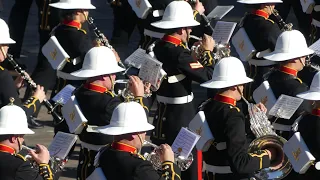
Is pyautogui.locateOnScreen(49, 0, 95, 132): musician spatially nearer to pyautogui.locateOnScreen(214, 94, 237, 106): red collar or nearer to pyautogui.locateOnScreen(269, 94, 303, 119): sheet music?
pyautogui.locateOnScreen(269, 94, 303, 119): sheet music

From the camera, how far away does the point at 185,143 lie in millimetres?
9945

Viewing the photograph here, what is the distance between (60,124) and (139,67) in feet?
3.23

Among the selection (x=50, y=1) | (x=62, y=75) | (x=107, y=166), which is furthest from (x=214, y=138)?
(x=50, y=1)

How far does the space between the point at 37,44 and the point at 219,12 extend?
4.80 m

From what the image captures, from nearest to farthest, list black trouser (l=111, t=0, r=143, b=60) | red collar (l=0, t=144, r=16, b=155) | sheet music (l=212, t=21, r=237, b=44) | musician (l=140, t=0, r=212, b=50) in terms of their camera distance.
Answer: red collar (l=0, t=144, r=16, b=155) < sheet music (l=212, t=21, r=237, b=44) < musician (l=140, t=0, r=212, b=50) < black trouser (l=111, t=0, r=143, b=60)

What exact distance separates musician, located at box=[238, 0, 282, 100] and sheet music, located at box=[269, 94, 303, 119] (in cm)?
176

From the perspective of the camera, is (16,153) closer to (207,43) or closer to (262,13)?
(207,43)

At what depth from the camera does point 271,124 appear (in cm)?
1156

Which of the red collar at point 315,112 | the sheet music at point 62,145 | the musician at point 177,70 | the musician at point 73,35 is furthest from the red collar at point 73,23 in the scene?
the red collar at point 315,112

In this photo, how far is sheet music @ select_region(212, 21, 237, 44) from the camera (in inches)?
501

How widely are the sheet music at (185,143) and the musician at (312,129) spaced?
888mm

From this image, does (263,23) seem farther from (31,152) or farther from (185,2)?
(31,152)

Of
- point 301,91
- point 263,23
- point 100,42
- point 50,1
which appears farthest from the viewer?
point 50,1

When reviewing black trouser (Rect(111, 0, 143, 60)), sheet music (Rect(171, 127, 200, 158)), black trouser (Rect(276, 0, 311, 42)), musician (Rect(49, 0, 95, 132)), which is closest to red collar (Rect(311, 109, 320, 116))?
sheet music (Rect(171, 127, 200, 158))
